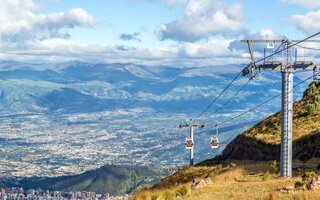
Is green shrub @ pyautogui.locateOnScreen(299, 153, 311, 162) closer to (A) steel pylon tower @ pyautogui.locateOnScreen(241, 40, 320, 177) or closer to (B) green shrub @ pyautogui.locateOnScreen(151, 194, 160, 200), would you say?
(A) steel pylon tower @ pyautogui.locateOnScreen(241, 40, 320, 177)

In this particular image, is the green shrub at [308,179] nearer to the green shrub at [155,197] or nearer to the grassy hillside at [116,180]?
the green shrub at [155,197]

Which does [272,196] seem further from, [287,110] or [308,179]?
[287,110]

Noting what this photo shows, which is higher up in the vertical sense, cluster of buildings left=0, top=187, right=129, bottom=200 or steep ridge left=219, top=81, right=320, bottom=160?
steep ridge left=219, top=81, right=320, bottom=160

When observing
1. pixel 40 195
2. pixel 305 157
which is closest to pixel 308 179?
pixel 305 157

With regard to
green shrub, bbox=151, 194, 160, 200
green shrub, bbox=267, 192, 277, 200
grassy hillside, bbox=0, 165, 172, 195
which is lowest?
grassy hillside, bbox=0, 165, 172, 195

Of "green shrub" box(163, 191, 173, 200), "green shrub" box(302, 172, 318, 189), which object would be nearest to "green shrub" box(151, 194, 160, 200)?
"green shrub" box(163, 191, 173, 200)

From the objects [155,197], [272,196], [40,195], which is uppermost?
[272,196]

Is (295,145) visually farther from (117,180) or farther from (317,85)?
(117,180)

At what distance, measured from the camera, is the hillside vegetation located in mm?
22016

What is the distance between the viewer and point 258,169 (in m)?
34.4

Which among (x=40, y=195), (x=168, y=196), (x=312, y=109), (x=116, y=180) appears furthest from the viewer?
(x=116, y=180)

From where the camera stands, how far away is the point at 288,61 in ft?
91.0

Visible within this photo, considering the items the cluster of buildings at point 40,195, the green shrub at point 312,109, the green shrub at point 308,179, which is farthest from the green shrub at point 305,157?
the cluster of buildings at point 40,195

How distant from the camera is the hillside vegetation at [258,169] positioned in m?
22.0
